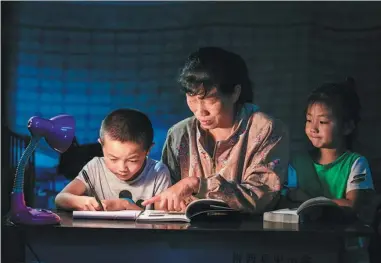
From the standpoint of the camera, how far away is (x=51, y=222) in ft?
6.32

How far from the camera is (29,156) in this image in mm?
1992

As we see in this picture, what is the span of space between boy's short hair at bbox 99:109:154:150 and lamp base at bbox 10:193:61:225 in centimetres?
33

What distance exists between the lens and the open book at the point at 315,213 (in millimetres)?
1932

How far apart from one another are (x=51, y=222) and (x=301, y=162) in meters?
0.87

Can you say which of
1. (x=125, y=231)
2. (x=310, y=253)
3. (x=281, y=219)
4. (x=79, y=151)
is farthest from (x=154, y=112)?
(x=310, y=253)

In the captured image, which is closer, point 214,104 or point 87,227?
point 87,227

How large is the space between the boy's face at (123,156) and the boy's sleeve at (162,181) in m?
0.07

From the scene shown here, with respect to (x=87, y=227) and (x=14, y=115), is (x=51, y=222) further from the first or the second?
(x=14, y=115)

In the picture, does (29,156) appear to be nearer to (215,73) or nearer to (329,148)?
(215,73)

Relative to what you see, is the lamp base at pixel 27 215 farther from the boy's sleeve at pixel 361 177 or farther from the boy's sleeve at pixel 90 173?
the boy's sleeve at pixel 361 177

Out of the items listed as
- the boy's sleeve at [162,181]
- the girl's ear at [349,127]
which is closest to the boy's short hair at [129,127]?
the boy's sleeve at [162,181]

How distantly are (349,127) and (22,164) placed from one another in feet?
3.70

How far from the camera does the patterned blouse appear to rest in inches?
79.5

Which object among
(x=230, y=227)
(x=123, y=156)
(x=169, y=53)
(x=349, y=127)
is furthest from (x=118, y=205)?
(x=349, y=127)
